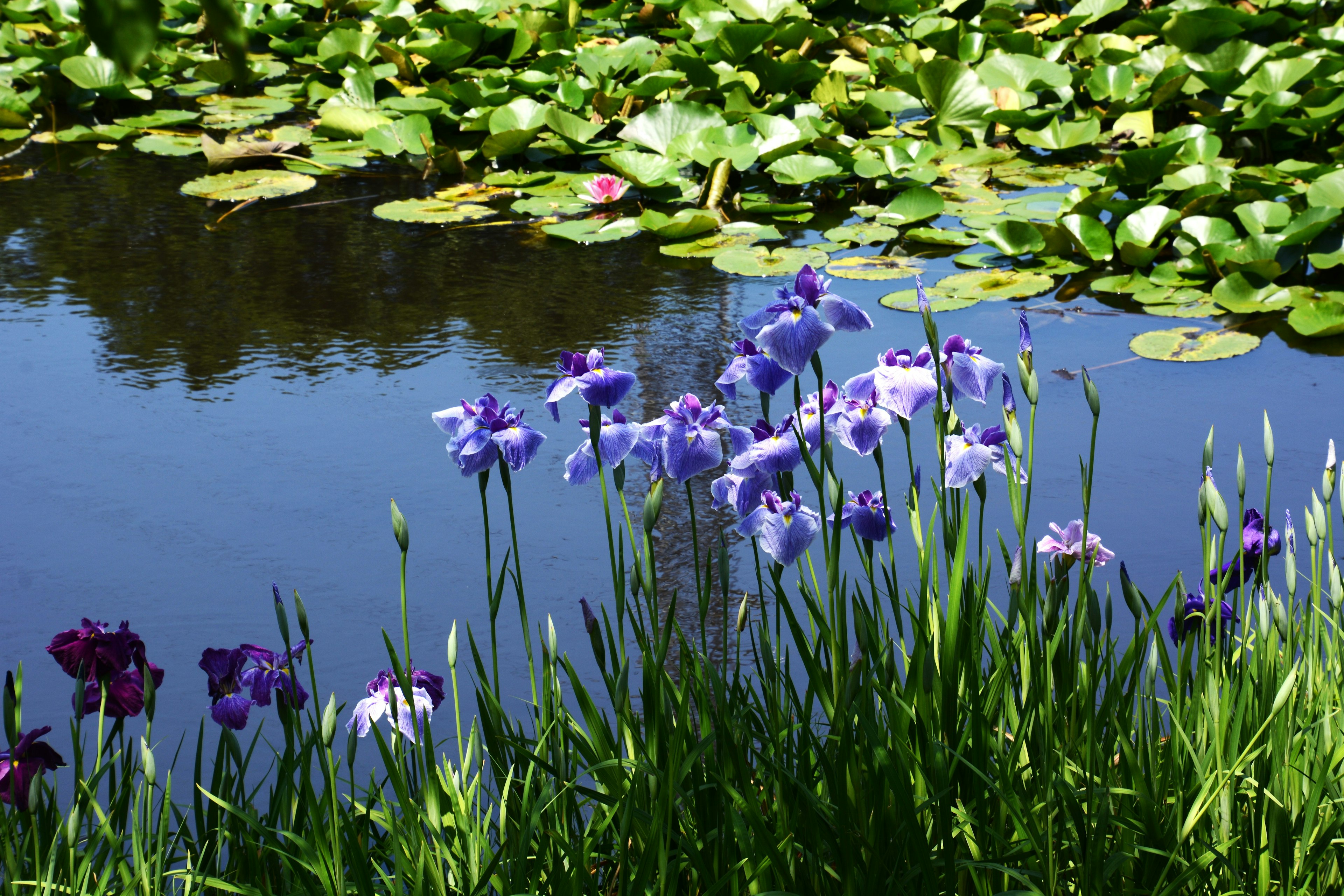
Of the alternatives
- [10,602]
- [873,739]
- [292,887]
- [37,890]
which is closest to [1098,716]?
[873,739]

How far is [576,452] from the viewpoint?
1.14m

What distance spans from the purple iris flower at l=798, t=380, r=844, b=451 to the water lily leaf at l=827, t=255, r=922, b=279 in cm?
198

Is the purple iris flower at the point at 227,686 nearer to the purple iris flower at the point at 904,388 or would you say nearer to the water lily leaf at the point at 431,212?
the purple iris flower at the point at 904,388

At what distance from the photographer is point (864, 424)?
111 cm

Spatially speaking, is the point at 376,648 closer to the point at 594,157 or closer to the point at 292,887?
the point at 292,887

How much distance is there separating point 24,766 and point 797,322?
83 centimetres

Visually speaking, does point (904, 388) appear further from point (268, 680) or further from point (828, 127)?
point (828, 127)

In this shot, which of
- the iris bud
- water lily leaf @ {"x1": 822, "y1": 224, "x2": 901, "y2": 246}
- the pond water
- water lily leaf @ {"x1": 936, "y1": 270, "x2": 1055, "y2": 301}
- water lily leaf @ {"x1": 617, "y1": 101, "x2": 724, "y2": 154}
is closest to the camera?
the iris bud

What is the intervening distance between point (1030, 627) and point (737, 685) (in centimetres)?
30

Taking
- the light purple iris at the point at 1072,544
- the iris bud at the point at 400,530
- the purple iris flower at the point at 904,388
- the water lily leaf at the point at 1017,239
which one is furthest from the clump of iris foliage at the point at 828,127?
the iris bud at the point at 400,530

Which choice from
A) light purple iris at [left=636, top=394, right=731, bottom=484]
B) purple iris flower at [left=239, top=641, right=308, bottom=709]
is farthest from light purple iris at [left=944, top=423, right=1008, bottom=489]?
purple iris flower at [left=239, top=641, right=308, bottom=709]

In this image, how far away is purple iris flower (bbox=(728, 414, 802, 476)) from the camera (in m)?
1.08

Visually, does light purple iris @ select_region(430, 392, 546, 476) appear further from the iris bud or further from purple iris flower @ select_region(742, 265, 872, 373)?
purple iris flower @ select_region(742, 265, 872, 373)

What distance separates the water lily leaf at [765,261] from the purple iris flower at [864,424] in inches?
86.1
